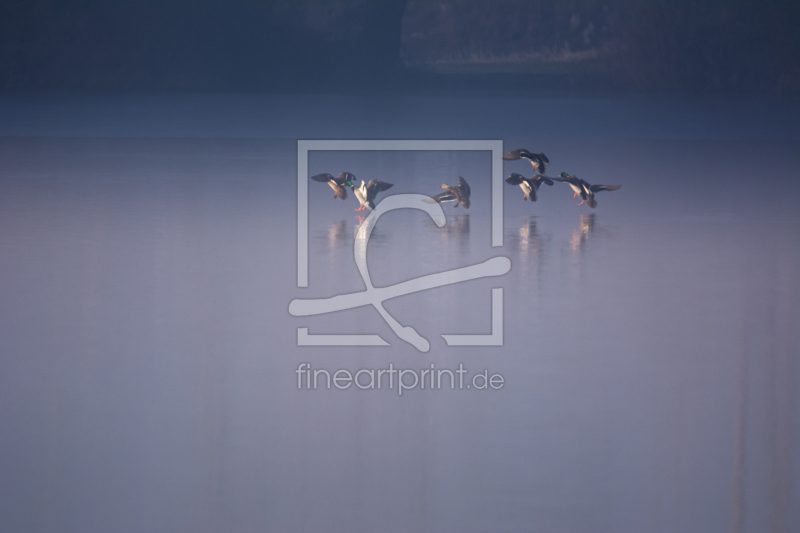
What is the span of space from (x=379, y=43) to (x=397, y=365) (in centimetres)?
1524

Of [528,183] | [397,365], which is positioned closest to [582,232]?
[528,183]

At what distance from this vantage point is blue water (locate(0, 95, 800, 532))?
1.79 meters

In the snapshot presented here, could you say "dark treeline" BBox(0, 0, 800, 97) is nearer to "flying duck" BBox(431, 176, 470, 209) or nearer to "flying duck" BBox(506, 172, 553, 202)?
"flying duck" BBox(506, 172, 553, 202)

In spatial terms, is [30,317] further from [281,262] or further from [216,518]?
[216,518]

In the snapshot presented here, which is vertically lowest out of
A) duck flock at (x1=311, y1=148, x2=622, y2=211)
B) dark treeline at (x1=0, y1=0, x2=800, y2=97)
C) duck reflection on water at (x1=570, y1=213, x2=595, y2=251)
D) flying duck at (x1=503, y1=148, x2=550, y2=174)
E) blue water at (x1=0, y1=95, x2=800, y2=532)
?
blue water at (x1=0, y1=95, x2=800, y2=532)

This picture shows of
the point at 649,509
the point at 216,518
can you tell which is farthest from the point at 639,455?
the point at 216,518

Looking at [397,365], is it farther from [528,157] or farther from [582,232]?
[528,157]

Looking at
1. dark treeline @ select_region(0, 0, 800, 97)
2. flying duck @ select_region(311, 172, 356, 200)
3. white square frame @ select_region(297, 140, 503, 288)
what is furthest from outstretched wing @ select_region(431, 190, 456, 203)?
dark treeline @ select_region(0, 0, 800, 97)

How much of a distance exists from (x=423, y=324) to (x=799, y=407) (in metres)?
1.09

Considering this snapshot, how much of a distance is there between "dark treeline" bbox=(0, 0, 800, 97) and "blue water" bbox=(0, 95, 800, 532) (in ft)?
31.6

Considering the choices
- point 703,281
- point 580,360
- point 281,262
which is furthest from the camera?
point 281,262

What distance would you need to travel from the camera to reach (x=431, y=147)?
769cm

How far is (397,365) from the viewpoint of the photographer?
2578 mm

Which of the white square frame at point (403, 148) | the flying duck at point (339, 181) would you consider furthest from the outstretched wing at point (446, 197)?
the flying duck at point (339, 181)
